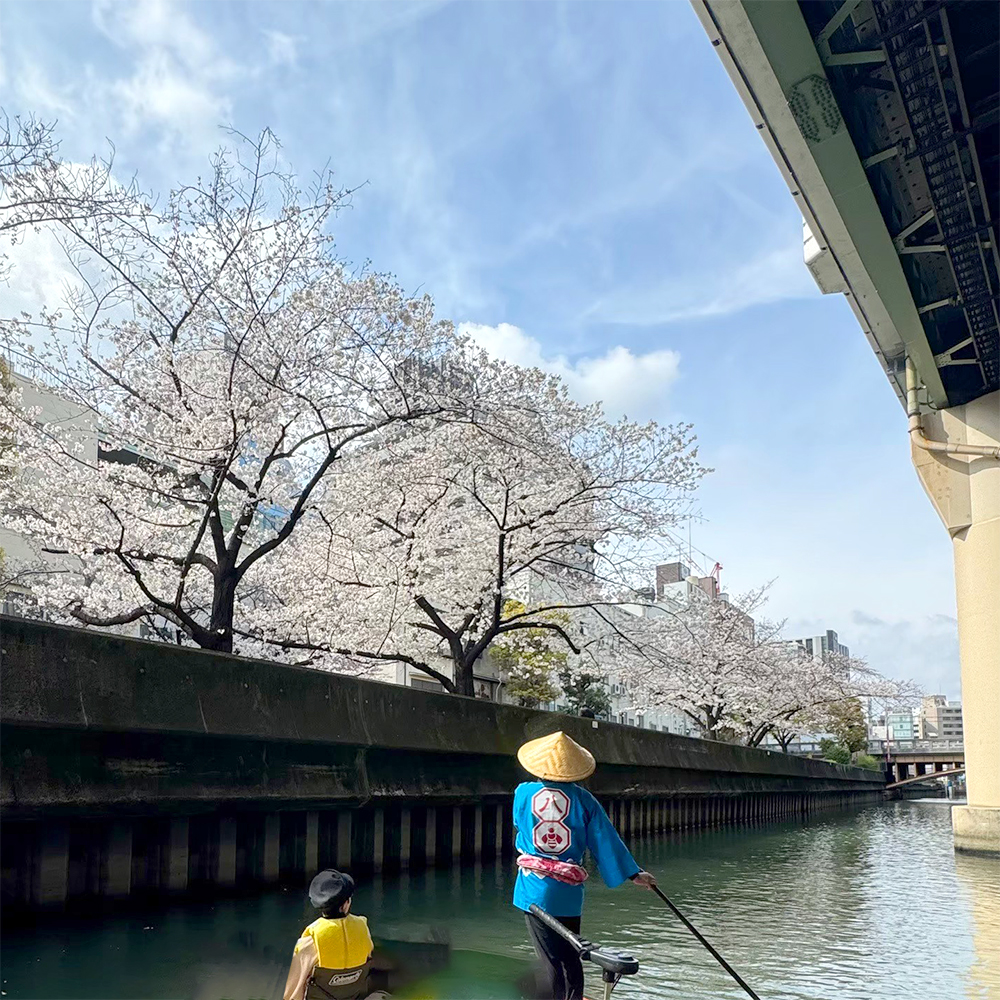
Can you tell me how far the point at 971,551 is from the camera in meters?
15.8

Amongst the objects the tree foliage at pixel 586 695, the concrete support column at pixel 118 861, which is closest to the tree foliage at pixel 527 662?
the tree foliage at pixel 586 695

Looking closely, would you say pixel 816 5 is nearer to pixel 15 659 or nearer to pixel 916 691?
A: pixel 15 659

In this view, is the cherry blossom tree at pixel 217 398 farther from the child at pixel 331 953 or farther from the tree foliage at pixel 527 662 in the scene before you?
the tree foliage at pixel 527 662

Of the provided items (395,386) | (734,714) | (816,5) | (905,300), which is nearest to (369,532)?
(395,386)

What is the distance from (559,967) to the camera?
477cm

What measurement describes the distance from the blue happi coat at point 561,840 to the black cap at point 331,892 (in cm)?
96

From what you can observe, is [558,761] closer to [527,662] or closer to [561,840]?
[561,840]

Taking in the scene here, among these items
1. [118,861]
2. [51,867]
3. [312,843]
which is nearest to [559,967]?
[51,867]

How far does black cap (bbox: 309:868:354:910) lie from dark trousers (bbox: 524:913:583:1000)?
1.06 metres

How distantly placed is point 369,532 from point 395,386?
192 inches

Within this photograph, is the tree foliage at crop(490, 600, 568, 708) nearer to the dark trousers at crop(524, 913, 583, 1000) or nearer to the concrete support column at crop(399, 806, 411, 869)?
the concrete support column at crop(399, 806, 411, 869)

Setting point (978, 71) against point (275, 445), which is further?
point (275, 445)

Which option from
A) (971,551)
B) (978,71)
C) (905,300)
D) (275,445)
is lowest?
(971,551)

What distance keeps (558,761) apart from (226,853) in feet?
19.4
